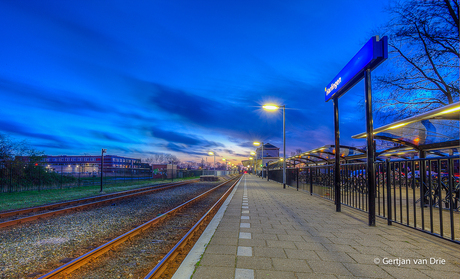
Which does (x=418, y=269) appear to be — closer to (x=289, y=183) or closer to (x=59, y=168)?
(x=289, y=183)

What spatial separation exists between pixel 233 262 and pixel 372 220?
430 centimetres

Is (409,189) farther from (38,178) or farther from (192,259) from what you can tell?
(38,178)

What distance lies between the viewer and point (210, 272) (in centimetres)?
329

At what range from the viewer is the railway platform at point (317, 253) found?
3322 millimetres

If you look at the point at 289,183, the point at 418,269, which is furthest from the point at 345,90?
Result: the point at 289,183

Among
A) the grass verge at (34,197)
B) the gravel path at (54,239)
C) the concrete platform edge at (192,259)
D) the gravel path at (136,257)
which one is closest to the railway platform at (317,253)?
the concrete platform edge at (192,259)

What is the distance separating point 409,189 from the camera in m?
9.60

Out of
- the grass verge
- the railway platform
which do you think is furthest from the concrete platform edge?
the grass verge

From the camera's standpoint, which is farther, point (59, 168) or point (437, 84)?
point (59, 168)

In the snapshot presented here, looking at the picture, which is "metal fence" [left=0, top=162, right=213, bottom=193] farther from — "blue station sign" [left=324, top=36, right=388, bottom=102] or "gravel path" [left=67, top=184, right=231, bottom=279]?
"blue station sign" [left=324, top=36, right=388, bottom=102]

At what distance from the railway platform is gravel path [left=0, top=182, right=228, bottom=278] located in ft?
8.36

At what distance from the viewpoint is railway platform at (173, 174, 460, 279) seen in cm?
332

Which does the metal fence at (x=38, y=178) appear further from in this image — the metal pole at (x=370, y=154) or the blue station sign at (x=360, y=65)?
the metal pole at (x=370, y=154)

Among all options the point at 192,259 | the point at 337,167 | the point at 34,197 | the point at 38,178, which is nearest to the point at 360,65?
the point at 337,167
